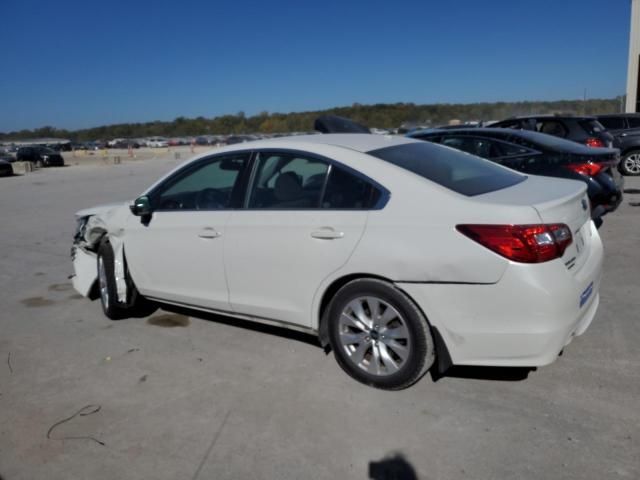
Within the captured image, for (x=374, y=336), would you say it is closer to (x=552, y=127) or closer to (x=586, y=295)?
(x=586, y=295)

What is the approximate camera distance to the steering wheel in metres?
4.30

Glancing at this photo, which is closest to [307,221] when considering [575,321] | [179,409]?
[179,409]

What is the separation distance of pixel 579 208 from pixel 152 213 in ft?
10.5

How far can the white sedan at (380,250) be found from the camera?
10.1 feet

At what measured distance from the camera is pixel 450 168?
3.86m

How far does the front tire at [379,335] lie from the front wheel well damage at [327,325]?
0.03 m

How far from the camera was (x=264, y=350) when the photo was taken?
4.30m

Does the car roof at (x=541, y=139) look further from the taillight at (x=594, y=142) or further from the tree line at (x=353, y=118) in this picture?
the tree line at (x=353, y=118)

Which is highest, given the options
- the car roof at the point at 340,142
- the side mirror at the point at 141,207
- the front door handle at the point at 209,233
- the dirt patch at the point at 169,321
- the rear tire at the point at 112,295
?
the car roof at the point at 340,142

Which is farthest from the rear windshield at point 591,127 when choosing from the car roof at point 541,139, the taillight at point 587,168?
the taillight at point 587,168

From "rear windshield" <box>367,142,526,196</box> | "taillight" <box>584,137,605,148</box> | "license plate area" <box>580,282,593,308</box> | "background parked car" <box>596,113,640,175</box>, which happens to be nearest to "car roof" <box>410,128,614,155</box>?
"rear windshield" <box>367,142,526,196</box>

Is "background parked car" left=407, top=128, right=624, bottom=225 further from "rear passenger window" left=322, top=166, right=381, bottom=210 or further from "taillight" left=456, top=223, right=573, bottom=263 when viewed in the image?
"rear passenger window" left=322, top=166, right=381, bottom=210

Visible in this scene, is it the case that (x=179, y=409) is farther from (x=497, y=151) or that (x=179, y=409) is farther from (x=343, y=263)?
(x=497, y=151)

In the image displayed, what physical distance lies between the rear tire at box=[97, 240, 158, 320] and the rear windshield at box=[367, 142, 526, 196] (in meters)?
2.59
